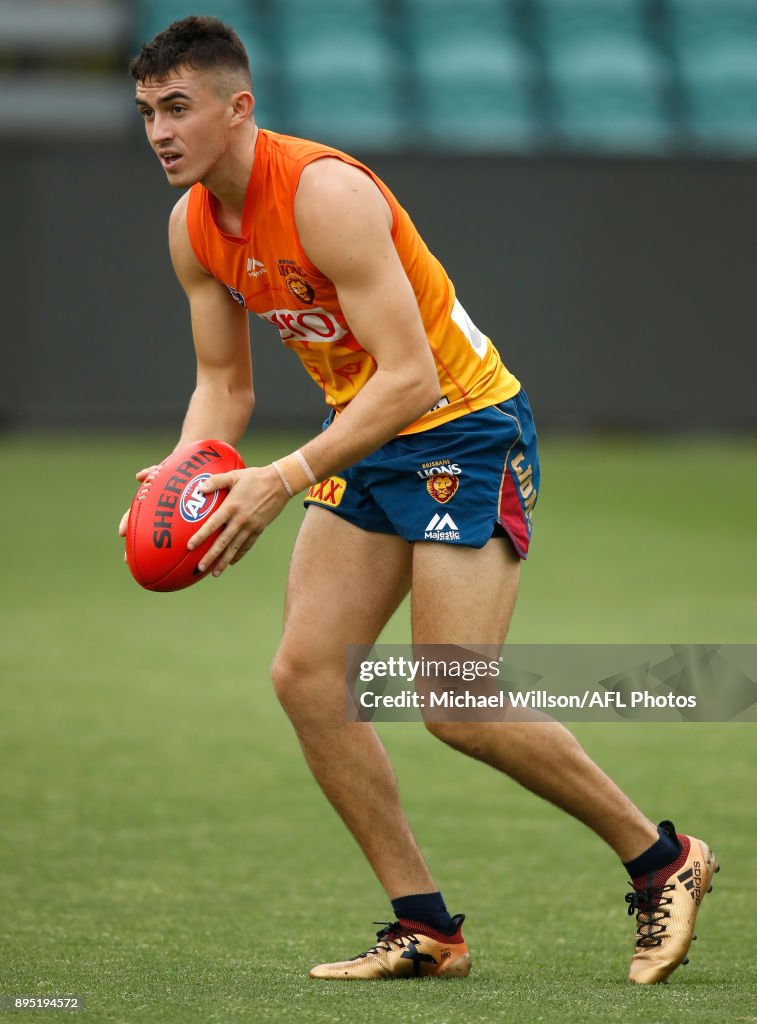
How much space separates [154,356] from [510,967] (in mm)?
11545

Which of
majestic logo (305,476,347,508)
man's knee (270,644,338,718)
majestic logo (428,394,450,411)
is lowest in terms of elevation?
man's knee (270,644,338,718)

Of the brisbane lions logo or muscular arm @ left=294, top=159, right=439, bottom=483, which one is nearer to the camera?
muscular arm @ left=294, top=159, right=439, bottom=483

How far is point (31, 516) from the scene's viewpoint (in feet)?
37.4

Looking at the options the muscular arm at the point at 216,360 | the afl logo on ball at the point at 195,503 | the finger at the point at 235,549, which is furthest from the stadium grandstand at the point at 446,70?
the finger at the point at 235,549

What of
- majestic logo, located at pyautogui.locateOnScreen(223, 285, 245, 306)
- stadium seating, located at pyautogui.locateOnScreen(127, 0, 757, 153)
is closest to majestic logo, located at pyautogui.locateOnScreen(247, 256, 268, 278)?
majestic logo, located at pyautogui.locateOnScreen(223, 285, 245, 306)

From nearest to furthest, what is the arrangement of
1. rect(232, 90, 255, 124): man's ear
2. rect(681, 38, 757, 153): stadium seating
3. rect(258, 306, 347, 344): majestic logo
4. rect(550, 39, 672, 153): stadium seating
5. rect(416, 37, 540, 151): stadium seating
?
rect(232, 90, 255, 124): man's ear, rect(258, 306, 347, 344): majestic logo, rect(416, 37, 540, 151): stadium seating, rect(550, 39, 672, 153): stadium seating, rect(681, 38, 757, 153): stadium seating

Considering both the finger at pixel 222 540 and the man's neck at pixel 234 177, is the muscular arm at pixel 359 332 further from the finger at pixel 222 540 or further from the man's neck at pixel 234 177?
the man's neck at pixel 234 177

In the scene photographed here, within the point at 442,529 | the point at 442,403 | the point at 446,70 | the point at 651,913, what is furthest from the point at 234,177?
the point at 446,70

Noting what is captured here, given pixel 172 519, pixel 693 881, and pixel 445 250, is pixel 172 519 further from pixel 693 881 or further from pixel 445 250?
pixel 445 250

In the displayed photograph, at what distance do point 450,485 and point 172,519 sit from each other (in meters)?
0.65

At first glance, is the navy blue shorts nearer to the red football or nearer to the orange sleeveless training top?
the orange sleeveless training top

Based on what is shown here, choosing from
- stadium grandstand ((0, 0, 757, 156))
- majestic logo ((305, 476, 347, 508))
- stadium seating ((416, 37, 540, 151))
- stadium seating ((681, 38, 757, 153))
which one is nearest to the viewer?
majestic logo ((305, 476, 347, 508))

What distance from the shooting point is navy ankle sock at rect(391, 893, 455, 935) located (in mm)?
3592

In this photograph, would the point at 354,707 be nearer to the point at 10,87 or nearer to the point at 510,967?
the point at 510,967
